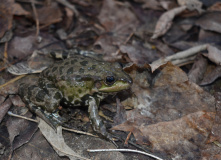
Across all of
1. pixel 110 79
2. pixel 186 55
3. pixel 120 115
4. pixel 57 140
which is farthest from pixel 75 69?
pixel 186 55

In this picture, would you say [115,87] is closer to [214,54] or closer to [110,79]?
[110,79]

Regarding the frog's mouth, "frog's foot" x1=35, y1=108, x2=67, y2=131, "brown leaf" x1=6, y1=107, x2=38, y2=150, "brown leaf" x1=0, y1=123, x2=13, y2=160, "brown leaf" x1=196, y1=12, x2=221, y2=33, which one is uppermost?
"brown leaf" x1=196, y1=12, x2=221, y2=33

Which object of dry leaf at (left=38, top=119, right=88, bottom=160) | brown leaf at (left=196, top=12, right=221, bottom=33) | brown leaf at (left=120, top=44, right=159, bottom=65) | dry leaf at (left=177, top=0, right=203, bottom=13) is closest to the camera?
dry leaf at (left=38, top=119, right=88, bottom=160)

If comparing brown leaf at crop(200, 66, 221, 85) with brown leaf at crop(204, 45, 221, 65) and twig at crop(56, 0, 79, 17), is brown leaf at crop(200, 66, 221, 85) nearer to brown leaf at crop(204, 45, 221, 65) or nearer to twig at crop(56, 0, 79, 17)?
brown leaf at crop(204, 45, 221, 65)

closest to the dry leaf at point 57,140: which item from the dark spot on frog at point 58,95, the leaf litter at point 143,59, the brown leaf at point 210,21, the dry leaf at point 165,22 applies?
the leaf litter at point 143,59

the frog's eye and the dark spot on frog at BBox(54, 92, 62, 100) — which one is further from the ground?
the frog's eye

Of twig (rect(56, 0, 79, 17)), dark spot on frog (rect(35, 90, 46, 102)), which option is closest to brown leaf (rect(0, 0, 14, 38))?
twig (rect(56, 0, 79, 17))

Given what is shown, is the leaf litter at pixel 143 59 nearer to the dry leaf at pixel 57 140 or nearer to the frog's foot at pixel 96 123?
the dry leaf at pixel 57 140
